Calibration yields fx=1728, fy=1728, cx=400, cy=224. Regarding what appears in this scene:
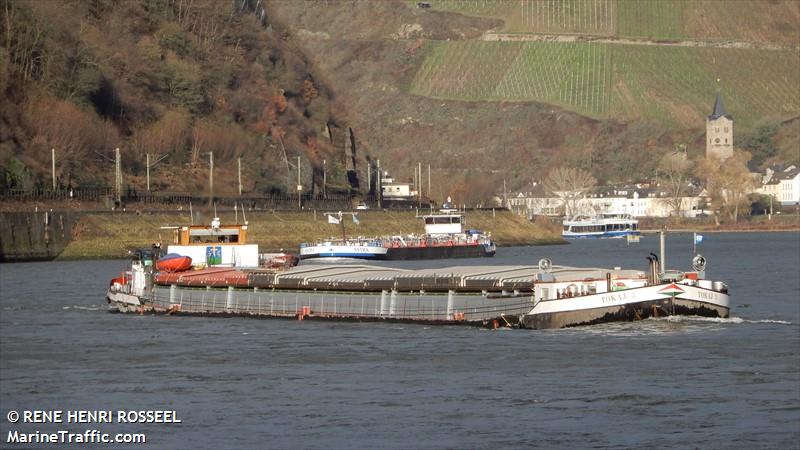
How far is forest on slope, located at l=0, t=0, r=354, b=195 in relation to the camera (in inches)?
5906

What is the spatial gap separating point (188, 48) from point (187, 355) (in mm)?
126960

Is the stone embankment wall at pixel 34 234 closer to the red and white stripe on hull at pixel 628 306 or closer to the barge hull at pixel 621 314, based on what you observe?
the barge hull at pixel 621 314

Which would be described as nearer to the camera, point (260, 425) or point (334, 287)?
point (260, 425)

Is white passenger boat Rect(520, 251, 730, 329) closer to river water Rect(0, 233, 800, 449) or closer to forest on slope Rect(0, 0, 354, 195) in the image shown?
river water Rect(0, 233, 800, 449)

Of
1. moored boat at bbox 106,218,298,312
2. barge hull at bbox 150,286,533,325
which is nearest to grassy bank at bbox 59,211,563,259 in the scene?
moored boat at bbox 106,218,298,312

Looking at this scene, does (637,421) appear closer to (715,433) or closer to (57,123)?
(715,433)

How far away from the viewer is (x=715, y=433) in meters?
41.6

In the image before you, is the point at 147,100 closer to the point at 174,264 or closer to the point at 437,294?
the point at 174,264

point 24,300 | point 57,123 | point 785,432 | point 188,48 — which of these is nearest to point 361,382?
point 785,432

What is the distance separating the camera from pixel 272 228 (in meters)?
152

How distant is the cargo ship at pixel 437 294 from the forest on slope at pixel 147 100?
215ft

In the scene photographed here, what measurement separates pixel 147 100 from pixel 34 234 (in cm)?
4249

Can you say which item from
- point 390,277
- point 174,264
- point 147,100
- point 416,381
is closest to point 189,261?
point 174,264

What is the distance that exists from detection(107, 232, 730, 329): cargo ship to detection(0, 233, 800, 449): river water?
79 centimetres
